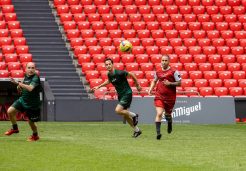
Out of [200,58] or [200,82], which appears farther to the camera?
[200,58]

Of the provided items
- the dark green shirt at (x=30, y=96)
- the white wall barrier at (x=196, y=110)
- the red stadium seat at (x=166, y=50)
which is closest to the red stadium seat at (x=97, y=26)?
the red stadium seat at (x=166, y=50)

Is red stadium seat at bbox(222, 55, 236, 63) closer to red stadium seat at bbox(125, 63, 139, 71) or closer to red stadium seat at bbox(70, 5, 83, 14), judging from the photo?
red stadium seat at bbox(125, 63, 139, 71)

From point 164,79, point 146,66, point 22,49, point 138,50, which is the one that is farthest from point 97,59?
point 164,79

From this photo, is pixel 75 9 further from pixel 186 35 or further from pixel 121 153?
pixel 121 153

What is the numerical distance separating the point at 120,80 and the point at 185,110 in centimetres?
901

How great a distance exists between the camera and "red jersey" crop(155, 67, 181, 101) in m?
19.5

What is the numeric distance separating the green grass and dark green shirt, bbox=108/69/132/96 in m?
1.26

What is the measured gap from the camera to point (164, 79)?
19.5m

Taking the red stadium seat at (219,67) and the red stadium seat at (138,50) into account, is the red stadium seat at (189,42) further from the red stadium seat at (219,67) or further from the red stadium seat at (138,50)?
the red stadium seat at (138,50)

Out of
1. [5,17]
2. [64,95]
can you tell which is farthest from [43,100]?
[5,17]

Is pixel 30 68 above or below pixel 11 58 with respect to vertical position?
below

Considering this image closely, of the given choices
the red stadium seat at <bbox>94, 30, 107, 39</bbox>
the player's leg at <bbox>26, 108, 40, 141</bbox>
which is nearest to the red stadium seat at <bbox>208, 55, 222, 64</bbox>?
the red stadium seat at <bbox>94, 30, 107, 39</bbox>

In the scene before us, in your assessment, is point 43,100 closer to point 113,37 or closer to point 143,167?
point 113,37

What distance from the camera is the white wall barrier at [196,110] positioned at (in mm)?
28312
